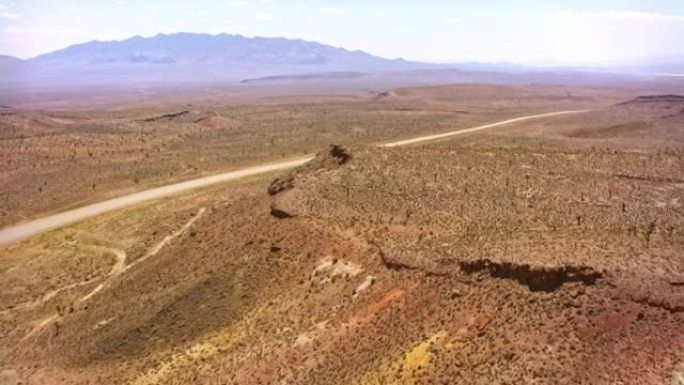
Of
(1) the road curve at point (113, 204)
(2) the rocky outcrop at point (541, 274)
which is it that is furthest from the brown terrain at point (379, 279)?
(1) the road curve at point (113, 204)

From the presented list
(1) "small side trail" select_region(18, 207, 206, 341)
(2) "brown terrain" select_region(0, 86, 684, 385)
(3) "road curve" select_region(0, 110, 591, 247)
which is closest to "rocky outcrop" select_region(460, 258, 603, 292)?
(2) "brown terrain" select_region(0, 86, 684, 385)

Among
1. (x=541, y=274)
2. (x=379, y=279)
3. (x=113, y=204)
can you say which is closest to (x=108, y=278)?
(x=113, y=204)

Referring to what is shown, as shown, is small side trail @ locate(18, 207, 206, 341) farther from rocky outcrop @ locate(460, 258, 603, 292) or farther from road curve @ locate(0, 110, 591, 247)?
rocky outcrop @ locate(460, 258, 603, 292)

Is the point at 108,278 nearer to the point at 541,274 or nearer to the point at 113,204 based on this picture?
the point at 113,204

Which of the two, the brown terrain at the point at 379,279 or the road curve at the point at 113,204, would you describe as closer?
the brown terrain at the point at 379,279

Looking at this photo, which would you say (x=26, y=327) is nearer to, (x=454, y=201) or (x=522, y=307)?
(x=454, y=201)

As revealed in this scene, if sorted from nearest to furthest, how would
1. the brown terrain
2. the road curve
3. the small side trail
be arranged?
the brown terrain < the small side trail < the road curve

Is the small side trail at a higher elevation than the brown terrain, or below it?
below

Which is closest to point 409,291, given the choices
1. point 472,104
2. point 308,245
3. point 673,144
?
point 308,245

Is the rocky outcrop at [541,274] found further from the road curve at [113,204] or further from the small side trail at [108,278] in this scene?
the road curve at [113,204]
